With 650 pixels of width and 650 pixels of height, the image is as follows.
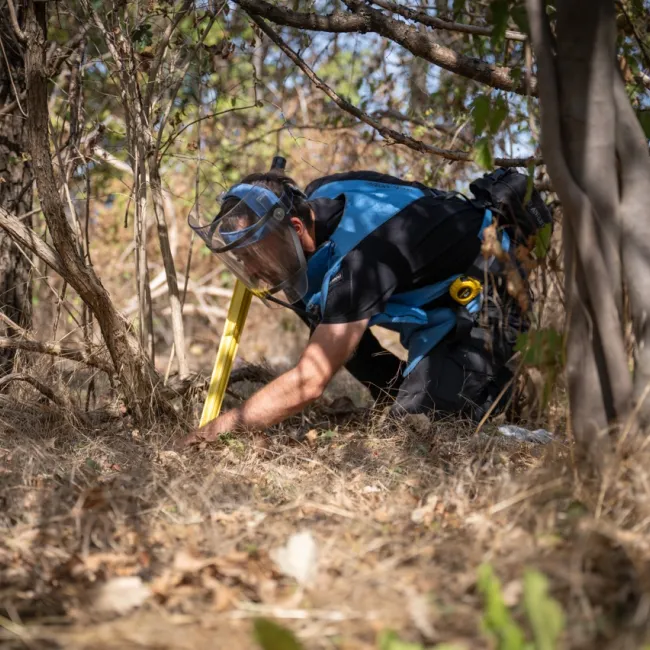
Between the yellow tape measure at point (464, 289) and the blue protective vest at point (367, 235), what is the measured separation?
0.03 metres

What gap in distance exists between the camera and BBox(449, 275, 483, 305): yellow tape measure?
341cm

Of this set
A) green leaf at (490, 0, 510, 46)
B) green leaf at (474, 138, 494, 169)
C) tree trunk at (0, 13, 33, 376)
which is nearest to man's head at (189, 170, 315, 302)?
tree trunk at (0, 13, 33, 376)

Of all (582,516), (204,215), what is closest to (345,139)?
(204,215)

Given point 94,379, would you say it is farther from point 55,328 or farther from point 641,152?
point 641,152

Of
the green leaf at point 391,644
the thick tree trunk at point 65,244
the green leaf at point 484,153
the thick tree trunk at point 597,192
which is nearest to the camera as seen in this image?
the green leaf at point 391,644

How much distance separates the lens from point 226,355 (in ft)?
11.6

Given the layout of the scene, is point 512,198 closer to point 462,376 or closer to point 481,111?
point 462,376

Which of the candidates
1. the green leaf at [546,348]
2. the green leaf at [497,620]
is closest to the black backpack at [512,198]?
the green leaf at [546,348]

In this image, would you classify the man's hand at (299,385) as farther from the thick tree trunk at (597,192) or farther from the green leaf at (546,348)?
the thick tree trunk at (597,192)

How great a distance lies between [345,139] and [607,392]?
4.70 meters

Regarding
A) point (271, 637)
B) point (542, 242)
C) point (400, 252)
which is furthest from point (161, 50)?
point (271, 637)

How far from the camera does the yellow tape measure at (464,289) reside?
341 centimetres

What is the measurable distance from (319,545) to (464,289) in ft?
5.97

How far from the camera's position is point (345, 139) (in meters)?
6.34
